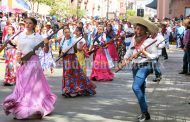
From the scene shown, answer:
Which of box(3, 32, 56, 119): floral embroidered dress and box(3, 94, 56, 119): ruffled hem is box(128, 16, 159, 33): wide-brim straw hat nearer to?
box(3, 32, 56, 119): floral embroidered dress

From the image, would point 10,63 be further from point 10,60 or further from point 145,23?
point 145,23

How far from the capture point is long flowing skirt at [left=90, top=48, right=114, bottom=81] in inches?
518

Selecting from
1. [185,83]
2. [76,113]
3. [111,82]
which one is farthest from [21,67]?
[185,83]

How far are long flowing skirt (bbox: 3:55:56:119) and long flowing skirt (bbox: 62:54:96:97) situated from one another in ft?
6.48

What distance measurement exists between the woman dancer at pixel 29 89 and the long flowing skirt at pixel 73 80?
198 cm

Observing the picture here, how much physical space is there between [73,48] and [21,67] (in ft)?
7.85

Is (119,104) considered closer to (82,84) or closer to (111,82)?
(82,84)

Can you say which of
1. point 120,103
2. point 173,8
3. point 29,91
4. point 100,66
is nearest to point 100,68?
point 100,66

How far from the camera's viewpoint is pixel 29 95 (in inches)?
307

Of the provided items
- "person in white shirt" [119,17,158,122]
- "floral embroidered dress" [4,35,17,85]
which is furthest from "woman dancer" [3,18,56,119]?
"floral embroidered dress" [4,35,17,85]

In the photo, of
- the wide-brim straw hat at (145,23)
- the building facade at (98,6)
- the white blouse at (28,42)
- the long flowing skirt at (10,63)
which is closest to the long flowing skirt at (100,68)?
the long flowing skirt at (10,63)

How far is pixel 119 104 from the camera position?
30.5 feet

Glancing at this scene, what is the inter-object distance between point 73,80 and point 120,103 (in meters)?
1.41

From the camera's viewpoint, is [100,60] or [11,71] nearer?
[11,71]
